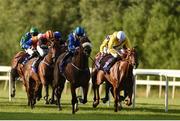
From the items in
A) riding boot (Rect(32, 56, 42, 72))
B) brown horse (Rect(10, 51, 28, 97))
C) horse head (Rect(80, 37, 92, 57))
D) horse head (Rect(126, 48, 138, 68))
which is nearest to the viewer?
horse head (Rect(80, 37, 92, 57))

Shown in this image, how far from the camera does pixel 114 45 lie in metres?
22.4

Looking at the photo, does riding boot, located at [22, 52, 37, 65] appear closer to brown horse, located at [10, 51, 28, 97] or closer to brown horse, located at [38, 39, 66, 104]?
brown horse, located at [10, 51, 28, 97]

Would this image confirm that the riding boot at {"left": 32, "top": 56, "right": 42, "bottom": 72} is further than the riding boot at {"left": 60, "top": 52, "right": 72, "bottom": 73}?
Yes

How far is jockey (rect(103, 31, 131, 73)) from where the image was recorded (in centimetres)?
2203

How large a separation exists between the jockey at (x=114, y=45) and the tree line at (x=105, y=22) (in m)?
18.7

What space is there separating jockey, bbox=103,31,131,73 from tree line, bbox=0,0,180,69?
61.5 feet

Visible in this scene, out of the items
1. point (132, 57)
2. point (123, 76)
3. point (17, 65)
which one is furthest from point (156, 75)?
point (132, 57)

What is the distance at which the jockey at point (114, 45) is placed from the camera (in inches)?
867

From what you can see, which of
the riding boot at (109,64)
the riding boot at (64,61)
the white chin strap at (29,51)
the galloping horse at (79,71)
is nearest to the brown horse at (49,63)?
the riding boot at (64,61)

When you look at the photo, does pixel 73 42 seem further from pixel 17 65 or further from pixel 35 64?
pixel 17 65

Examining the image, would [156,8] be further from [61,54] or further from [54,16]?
[61,54]

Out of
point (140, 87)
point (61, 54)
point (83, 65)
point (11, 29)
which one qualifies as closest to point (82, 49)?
point (83, 65)

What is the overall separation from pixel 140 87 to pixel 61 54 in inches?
777

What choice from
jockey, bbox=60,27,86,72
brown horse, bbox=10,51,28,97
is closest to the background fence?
brown horse, bbox=10,51,28,97
